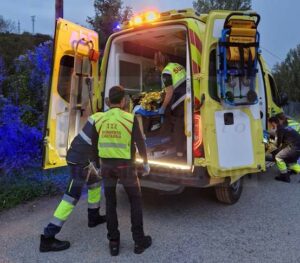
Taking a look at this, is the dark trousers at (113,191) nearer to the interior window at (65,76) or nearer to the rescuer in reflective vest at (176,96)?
A: the rescuer in reflective vest at (176,96)

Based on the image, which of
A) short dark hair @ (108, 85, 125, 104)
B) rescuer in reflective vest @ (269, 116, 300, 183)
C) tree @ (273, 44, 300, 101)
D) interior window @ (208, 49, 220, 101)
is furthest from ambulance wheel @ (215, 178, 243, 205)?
tree @ (273, 44, 300, 101)

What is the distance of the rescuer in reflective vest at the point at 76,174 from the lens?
3793mm

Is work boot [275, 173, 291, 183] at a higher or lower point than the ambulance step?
lower

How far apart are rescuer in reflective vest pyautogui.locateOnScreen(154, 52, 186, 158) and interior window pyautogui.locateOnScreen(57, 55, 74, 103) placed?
3.99 ft

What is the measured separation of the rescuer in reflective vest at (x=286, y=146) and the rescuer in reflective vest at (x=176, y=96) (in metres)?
2.41

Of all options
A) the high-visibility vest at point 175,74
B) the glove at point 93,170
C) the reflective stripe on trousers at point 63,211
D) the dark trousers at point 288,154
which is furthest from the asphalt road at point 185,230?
the high-visibility vest at point 175,74

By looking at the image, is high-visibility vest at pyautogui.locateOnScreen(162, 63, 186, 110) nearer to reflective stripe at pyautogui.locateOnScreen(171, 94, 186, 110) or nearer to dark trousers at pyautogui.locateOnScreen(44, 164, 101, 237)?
reflective stripe at pyautogui.locateOnScreen(171, 94, 186, 110)

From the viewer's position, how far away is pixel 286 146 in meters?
6.99

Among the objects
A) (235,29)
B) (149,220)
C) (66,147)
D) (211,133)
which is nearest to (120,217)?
(149,220)

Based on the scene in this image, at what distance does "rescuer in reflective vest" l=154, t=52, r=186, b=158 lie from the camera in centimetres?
499

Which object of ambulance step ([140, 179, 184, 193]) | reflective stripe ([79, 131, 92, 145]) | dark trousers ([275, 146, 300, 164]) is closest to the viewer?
reflective stripe ([79, 131, 92, 145])

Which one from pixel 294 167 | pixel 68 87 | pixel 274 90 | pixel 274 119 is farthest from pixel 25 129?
pixel 294 167

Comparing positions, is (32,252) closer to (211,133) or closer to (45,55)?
(211,133)

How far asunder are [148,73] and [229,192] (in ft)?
8.45
